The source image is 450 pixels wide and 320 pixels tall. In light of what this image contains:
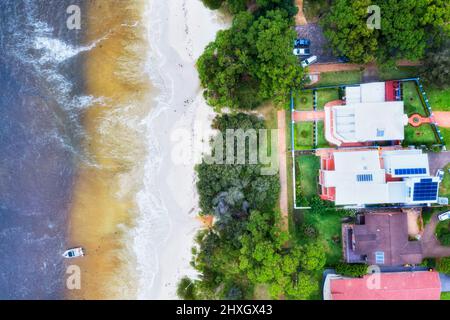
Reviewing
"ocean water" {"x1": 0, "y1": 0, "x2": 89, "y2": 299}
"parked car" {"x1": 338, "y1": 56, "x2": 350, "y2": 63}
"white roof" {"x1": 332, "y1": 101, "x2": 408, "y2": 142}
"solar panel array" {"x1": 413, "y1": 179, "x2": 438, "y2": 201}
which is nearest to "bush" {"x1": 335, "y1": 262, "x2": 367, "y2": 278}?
"solar panel array" {"x1": 413, "y1": 179, "x2": 438, "y2": 201}

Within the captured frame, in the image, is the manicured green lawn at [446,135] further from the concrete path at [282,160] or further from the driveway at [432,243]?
the concrete path at [282,160]

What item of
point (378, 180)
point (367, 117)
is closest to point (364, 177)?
point (378, 180)

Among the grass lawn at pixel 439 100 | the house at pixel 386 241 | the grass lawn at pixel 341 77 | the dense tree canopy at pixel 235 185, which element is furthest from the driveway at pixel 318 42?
the house at pixel 386 241

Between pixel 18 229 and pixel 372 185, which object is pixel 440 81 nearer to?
pixel 372 185

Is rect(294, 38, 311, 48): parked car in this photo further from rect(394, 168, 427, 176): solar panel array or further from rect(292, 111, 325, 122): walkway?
rect(394, 168, 427, 176): solar panel array
